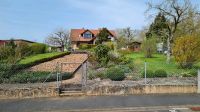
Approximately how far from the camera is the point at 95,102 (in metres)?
14.8

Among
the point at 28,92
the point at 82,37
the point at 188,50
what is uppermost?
the point at 82,37

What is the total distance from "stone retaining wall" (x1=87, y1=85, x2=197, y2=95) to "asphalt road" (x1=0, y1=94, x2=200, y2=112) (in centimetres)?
60

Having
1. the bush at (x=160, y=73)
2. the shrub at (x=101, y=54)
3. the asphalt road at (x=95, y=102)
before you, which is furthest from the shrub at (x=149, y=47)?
the asphalt road at (x=95, y=102)

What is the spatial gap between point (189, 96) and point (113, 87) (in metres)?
4.18

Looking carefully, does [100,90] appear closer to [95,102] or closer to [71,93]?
[71,93]

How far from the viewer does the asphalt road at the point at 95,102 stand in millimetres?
13841

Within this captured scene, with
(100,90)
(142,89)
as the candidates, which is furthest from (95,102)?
(142,89)

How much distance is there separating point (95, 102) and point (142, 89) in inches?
131

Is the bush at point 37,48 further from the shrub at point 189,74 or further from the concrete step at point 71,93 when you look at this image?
the concrete step at point 71,93

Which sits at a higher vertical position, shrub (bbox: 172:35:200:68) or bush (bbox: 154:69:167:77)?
shrub (bbox: 172:35:200:68)

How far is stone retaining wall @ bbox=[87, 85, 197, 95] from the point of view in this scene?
54.2ft

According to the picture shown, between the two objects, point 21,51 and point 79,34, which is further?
point 79,34

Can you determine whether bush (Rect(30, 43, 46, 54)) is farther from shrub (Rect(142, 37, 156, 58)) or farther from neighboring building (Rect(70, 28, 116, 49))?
neighboring building (Rect(70, 28, 116, 49))

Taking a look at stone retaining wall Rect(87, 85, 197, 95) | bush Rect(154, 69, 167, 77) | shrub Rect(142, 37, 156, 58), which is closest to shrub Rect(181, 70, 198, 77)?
bush Rect(154, 69, 167, 77)
